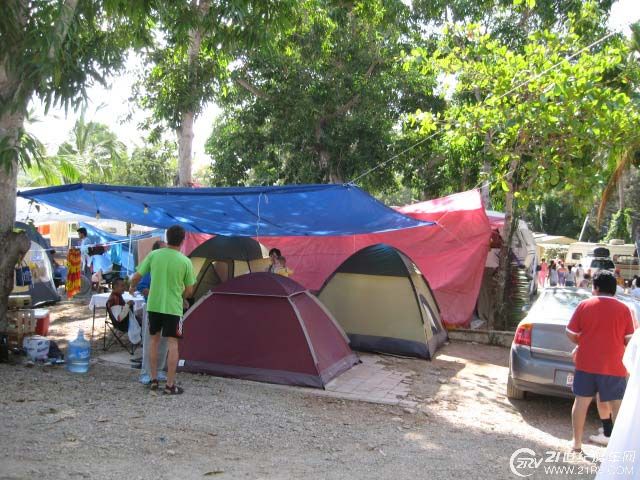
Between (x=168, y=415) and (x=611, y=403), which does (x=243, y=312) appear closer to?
(x=168, y=415)

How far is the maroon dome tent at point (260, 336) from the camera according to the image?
6430mm

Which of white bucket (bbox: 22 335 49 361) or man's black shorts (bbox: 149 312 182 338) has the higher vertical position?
man's black shorts (bbox: 149 312 182 338)

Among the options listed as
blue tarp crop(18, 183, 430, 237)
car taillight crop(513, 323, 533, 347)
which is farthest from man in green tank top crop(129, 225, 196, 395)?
car taillight crop(513, 323, 533, 347)

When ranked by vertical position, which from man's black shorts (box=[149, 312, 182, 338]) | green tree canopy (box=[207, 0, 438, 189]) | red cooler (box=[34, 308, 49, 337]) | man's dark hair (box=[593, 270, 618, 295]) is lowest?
red cooler (box=[34, 308, 49, 337])

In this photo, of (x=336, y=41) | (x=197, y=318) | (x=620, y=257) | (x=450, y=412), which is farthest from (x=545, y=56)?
(x=620, y=257)

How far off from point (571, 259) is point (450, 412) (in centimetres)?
2878

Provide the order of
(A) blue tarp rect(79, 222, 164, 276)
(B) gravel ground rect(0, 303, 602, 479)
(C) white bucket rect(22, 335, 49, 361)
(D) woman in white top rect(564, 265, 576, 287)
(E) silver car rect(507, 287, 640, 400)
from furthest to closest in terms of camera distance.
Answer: (D) woman in white top rect(564, 265, 576, 287) → (A) blue tarp rect(79, 222, 164, 276) → (C) white bucket rect(22, 335, 49, 361) → (E) silver car rect(507, 287, 640, 400) → (B) gravel ground rect(0, 303, 602, 479)

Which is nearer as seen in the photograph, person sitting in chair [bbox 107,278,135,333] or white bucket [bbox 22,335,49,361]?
white bucket [bbox 22,335,49,361]

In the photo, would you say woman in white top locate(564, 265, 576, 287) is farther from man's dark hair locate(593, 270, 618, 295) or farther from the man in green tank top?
the man in green tank top

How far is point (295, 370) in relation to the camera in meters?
6.41

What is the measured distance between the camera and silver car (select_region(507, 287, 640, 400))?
17.7ft

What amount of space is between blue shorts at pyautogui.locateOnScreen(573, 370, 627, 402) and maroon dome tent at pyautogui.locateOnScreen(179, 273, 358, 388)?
2674 millimetres

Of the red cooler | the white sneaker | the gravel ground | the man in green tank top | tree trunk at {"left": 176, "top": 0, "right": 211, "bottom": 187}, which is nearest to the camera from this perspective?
the gravel ground

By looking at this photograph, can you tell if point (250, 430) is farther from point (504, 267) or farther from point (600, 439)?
point (504, 267)
